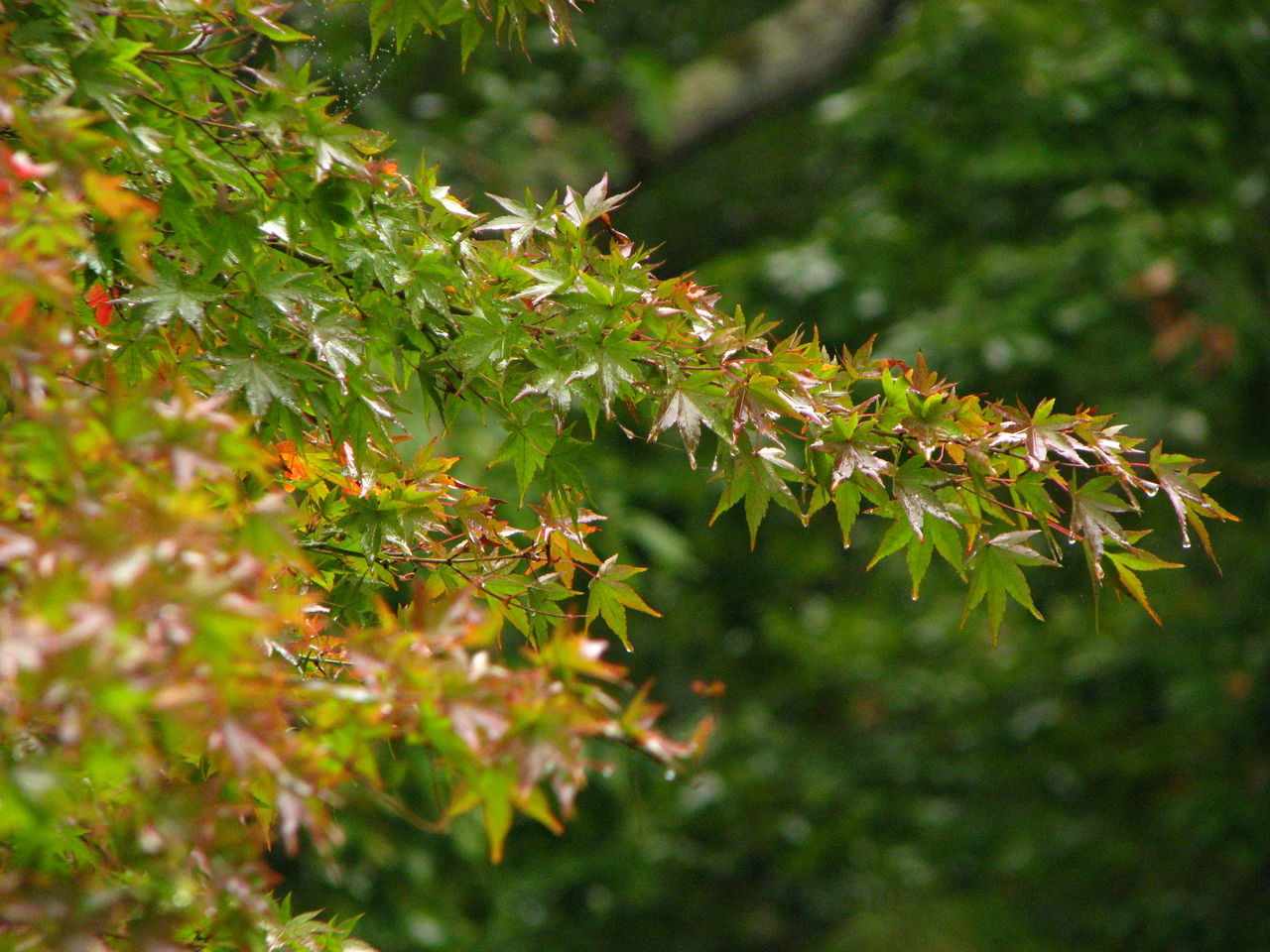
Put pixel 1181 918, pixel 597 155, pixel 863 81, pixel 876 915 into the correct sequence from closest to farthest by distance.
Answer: pixel 597 155, pixel 1181 918, pixel 863 81, pixel 876 915

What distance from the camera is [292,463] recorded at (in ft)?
3.11

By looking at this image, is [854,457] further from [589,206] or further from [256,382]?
[256,382]

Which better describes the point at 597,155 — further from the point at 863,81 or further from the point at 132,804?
the point at 132,804

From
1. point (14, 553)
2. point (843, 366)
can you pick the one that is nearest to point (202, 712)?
point (14, 553)

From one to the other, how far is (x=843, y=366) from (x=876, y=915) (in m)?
4.37

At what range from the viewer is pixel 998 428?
2.83 ft

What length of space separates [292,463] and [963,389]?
3192 mm

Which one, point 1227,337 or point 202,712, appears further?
point 1227,337

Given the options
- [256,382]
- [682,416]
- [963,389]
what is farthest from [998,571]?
[963,389]

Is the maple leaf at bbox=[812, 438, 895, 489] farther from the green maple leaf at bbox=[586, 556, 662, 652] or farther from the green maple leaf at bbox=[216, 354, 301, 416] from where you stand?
the green maple leaf at bbox=[216, 354, 301, 416]

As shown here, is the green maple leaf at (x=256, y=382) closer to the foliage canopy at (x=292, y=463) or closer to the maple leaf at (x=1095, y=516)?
the foliage canopy at (x=292, y=463)

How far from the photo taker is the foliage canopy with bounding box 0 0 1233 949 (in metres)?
0.51

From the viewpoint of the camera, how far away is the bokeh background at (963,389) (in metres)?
3.68

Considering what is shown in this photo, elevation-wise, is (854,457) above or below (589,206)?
below
